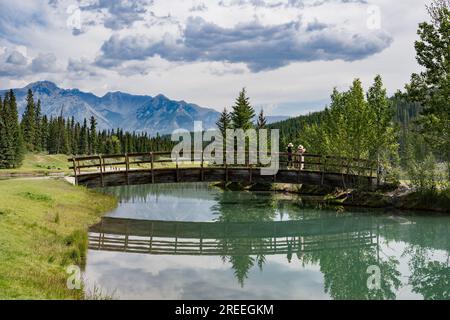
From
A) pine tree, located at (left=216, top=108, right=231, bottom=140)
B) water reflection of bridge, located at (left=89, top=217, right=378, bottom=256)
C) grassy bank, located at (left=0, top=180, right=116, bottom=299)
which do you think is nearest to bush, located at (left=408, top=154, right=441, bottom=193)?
water reflection of bridge, located at (left=89, top=217, right=378, bottom=256)

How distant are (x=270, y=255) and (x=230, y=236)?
5912mm

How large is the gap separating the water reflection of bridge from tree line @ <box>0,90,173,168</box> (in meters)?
71.5

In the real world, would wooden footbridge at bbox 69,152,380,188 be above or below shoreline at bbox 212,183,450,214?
above

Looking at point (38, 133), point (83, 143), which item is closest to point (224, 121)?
point (38, 133)

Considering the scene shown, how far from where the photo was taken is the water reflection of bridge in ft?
84.1

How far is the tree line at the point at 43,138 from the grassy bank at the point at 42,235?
212ft

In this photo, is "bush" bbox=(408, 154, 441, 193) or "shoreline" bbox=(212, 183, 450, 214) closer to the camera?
"shoreline" bbox=(212, 183, 450, 214)

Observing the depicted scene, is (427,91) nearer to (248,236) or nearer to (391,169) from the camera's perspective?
(391,169)

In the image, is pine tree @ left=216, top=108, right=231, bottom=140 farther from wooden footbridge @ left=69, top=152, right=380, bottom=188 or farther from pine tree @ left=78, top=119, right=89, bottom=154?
pine tree @ left=78, top=119, right=89, bottom=154

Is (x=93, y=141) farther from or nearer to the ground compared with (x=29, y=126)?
nearer to the ground

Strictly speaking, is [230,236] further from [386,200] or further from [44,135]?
[44,135]

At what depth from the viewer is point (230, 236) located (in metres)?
30.5

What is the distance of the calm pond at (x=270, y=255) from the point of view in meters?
17.5

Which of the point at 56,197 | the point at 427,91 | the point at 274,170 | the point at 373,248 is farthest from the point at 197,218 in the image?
the point at 427,91
